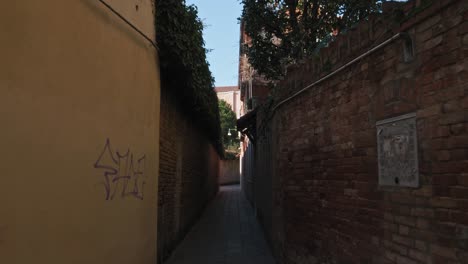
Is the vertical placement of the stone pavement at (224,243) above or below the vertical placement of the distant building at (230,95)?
below

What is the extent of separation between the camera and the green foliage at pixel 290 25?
1012 cm

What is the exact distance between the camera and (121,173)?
4363 mm

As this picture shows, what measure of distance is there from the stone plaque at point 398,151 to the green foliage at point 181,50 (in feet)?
11.6

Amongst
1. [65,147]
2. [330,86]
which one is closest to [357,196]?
[330,86]

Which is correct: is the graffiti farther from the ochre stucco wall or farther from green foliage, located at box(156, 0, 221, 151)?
green foliage, located at box(156, 0, 221, 151)

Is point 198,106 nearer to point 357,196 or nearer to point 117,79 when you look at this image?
point 117,79

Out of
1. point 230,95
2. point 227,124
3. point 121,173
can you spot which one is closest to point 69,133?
point 121,173

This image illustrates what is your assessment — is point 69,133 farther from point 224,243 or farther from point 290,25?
point 290,25

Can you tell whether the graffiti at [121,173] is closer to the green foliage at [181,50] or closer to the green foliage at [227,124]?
the green foliage at [181,50]

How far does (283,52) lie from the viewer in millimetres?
11203

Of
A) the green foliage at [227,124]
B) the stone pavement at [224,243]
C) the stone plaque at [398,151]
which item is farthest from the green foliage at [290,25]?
the green foliage at [227,124]

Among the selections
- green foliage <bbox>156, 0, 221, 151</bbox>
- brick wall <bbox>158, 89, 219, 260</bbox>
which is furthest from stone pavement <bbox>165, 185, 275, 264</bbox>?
green foliage <bbox>156, 0, 221, 151</bbox>

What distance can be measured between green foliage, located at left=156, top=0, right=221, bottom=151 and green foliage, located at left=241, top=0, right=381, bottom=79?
2.96 metres

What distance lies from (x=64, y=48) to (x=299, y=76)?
136 inches
